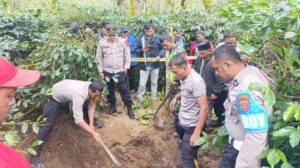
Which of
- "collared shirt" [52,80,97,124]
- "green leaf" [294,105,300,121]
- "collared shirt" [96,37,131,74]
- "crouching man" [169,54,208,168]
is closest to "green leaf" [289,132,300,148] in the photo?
"green leaf" [294,105,300,121]

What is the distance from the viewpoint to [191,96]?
4551 mm

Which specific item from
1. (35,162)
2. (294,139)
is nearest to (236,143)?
(294,139)

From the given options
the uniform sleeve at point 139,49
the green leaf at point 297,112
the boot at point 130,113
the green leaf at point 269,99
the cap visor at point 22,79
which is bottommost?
the boot at point 130,113

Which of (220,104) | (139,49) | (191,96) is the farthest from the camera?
(139,49)

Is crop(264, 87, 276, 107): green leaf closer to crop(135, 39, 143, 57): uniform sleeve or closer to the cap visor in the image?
the cap visor

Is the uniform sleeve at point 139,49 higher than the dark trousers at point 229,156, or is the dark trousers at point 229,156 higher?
the uniform sleeve at point 139,49

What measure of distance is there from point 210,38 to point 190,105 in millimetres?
4954

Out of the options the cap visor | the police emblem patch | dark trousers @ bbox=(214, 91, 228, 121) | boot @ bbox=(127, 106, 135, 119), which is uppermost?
the cap visor

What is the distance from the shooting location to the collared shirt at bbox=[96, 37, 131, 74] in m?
6.71

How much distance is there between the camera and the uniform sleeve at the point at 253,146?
107 inches

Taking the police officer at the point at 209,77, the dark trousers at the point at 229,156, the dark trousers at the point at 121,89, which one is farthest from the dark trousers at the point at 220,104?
the dark trousers at the point at 229,156

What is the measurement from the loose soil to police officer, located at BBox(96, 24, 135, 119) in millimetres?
515

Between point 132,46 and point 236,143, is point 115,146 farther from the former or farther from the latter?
point 236,143

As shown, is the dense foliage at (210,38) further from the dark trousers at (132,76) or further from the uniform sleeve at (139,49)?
the dark trousers at (132,76)
